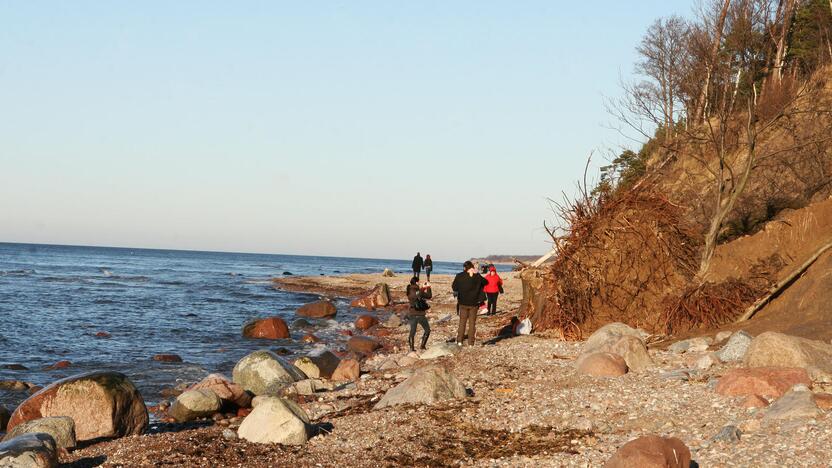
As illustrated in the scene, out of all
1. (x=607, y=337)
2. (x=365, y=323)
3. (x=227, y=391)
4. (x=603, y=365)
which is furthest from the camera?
(x=365, y=323)

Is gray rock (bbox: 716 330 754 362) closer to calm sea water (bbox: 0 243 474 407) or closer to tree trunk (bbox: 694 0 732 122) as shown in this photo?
tree trunk (bbox: 694 0 732 122)

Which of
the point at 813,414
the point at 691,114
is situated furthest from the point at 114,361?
the point at 691,114

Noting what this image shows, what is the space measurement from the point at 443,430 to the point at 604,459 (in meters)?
2.67

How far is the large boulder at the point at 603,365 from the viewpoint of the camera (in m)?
13.1

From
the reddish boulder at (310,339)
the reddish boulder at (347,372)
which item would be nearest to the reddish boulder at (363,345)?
the reddish boulder at (310,339)

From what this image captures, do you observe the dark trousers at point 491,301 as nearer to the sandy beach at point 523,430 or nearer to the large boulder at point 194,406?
the sandy beach at point 523,430

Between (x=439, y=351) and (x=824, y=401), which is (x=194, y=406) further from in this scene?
(x=824, y=401)

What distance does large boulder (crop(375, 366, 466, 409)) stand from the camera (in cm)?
1189

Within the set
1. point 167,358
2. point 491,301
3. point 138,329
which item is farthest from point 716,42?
point 138,329

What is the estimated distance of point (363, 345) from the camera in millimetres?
22547

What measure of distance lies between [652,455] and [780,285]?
11.4 meters

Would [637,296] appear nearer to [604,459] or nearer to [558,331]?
[558,331]

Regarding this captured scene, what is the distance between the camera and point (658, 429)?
9.38 metres

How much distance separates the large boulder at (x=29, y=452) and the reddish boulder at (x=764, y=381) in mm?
9267
